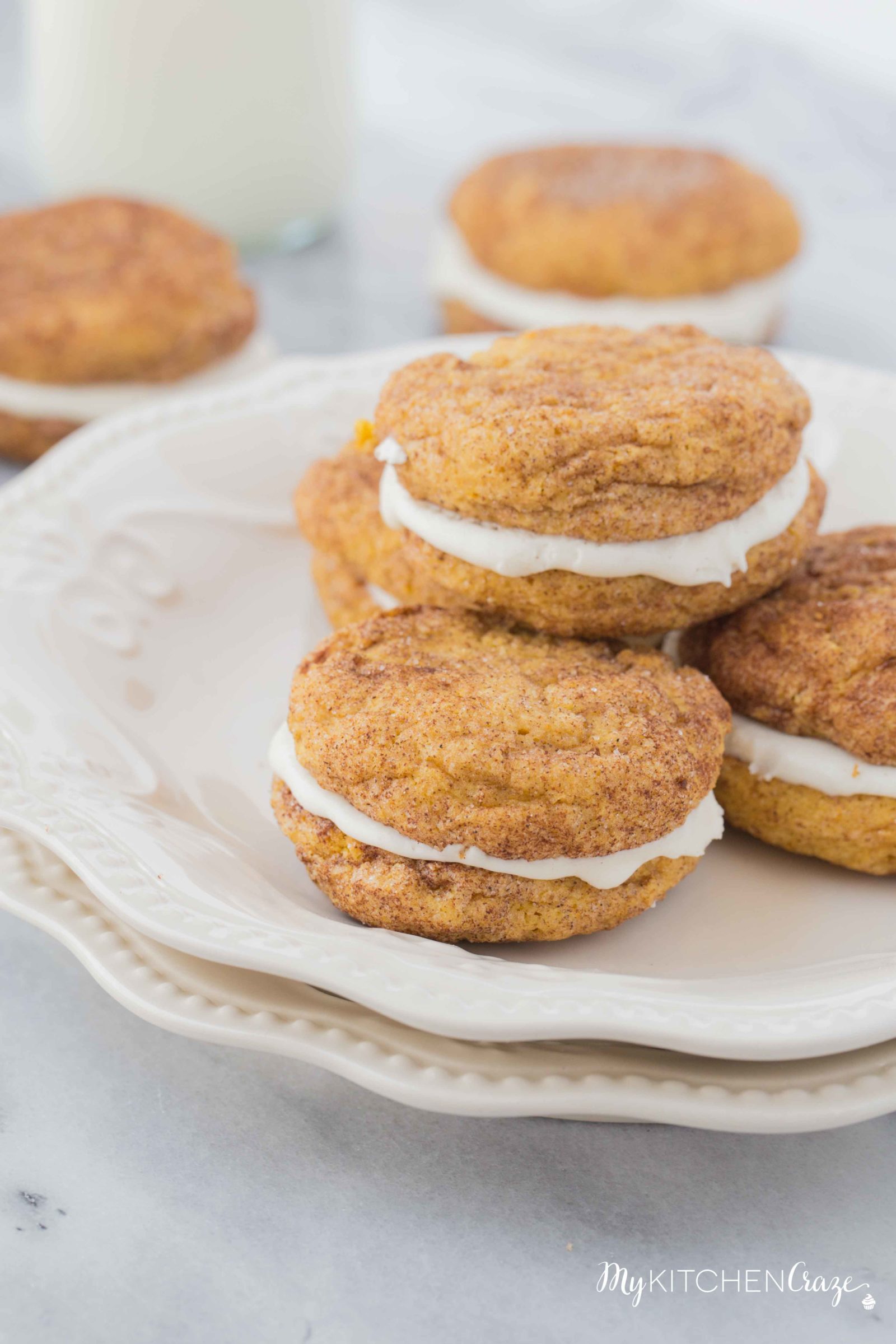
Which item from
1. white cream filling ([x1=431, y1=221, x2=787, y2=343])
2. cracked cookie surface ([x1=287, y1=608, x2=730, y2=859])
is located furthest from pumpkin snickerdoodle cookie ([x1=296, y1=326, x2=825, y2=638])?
white cream filling ([x1=431, y1=221, x2=787, y2=343])

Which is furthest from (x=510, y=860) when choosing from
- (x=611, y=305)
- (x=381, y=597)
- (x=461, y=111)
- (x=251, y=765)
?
(x=461, y=111)

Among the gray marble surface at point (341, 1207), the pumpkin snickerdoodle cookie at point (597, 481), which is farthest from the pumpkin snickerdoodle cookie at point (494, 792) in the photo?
the gray marble surface at point (341, 1207)

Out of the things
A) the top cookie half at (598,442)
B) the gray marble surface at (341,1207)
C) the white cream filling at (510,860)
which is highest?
the top cookie half at (598,442)

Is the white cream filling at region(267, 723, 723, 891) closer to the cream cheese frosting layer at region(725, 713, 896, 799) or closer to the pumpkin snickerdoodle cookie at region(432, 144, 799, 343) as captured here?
the cream cheese frosting layer at region(725, 713, 896, 799)

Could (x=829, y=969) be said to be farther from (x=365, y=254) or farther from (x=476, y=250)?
(x=365, y=254)

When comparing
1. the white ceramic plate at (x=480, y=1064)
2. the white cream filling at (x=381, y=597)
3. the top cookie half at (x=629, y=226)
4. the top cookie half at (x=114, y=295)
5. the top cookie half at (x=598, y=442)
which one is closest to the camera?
the white ceramic plate at (x=480, y=1064)

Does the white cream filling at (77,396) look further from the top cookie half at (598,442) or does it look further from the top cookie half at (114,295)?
the top cookie half at (598,442)

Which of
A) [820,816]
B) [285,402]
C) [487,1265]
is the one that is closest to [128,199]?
[285,402]
